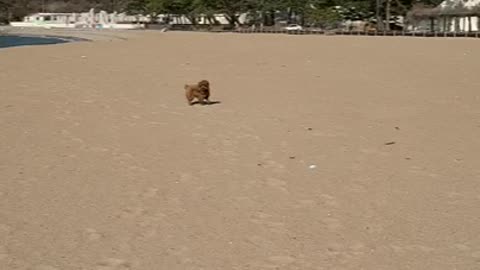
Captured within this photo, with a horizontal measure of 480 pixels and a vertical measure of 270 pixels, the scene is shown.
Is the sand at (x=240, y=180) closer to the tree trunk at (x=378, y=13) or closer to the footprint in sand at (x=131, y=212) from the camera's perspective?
the footprint in sand at (x=131, y=212)

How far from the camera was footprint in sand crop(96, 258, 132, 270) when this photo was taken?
4219 mm

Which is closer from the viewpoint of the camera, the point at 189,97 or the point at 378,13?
the point at 189,97

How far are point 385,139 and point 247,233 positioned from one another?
4192 mm

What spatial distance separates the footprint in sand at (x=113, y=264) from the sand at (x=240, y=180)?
17 mm

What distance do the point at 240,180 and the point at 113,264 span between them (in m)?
2.35

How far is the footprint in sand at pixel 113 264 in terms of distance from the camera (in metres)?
4.22

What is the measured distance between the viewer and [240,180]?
6.48 m

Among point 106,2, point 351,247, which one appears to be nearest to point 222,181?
point 351,247

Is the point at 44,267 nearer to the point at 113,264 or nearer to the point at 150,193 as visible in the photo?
the point at 113,264

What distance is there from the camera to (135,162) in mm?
7246

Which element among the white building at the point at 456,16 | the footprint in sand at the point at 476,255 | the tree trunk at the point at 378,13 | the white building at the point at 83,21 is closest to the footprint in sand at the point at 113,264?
the footprint in sand at the point at 476,255

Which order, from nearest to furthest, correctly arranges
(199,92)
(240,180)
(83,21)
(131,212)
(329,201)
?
(131,212) < (329,201) < (240,180) < (199,92) < (83,21)

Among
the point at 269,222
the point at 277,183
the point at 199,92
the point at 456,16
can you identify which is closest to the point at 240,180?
the point at 277,183

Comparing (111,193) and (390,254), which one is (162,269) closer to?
(390,254)
